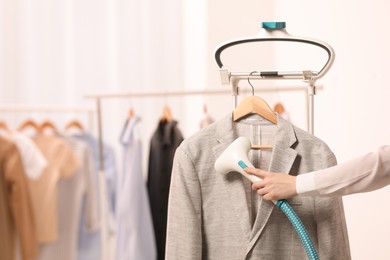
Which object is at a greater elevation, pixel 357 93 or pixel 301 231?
pixel 357 93

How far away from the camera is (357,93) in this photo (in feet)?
5.63

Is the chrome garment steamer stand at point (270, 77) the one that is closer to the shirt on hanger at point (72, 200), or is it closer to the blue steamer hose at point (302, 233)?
the blue steamer hose at point (302, 233)

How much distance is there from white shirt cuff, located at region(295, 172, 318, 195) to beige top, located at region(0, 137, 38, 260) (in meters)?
1.64

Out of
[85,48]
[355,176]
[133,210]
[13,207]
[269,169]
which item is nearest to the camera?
[355,176]

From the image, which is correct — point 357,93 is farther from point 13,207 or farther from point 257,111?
point 13,207

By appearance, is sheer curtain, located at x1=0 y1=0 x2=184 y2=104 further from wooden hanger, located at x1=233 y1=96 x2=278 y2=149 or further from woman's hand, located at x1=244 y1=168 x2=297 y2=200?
woman's hand, located at x1=244 y1=168 x2=297 y2=200

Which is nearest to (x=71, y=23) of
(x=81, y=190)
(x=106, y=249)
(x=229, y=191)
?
(x=81, y=190)

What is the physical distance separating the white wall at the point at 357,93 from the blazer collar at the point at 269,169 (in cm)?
57

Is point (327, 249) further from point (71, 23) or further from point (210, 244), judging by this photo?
point (71, 23)

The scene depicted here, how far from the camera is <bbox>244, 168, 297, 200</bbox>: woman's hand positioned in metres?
1.03

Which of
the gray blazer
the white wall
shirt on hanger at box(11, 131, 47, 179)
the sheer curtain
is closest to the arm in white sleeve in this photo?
the gray blazer

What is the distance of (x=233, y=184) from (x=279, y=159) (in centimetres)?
11

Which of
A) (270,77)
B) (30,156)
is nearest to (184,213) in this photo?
(270,77)

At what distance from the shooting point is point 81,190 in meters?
2.57
